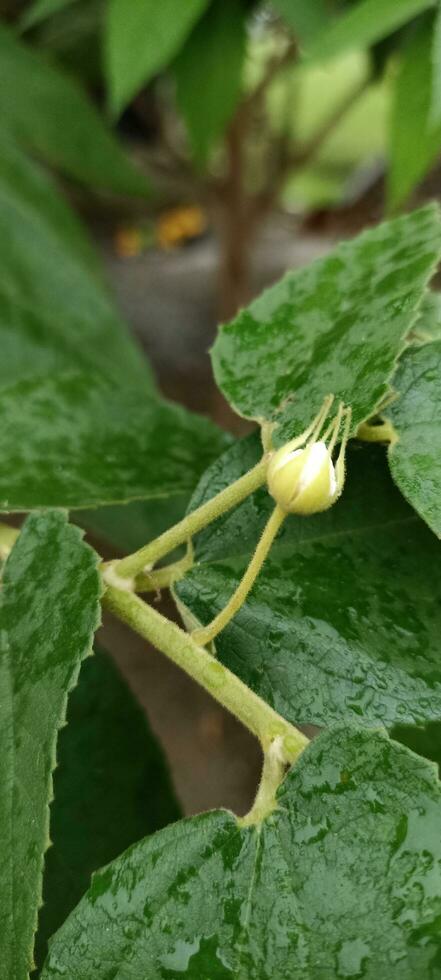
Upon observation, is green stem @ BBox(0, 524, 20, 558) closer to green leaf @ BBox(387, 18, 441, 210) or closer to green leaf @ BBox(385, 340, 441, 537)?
green leaf @ BBox(385, 340, 441, 537)

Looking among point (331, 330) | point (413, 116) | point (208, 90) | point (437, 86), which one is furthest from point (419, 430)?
point (208, 90)

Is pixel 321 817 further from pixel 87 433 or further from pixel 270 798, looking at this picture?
pixel 87 433

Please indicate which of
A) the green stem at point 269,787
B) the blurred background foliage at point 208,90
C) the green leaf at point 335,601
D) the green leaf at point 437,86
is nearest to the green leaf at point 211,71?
the blurred background foliage at point 208,90

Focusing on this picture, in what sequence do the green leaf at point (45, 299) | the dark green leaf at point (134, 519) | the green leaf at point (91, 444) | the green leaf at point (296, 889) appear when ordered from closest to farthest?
1. the green leaf at point (296, 889)
2. the green leaf at point (91, 444)
3. the dark green leaf at point (134, 519)
4. the green leaf at point (45, 299)

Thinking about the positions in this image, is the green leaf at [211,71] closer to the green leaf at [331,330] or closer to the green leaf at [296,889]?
the green leaf at [331,330]

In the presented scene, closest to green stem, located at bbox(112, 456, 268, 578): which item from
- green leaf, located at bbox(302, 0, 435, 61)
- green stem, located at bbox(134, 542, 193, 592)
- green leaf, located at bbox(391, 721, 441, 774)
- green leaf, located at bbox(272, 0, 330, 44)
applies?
green stem, located at bbox(134, 542, 193, 592)
